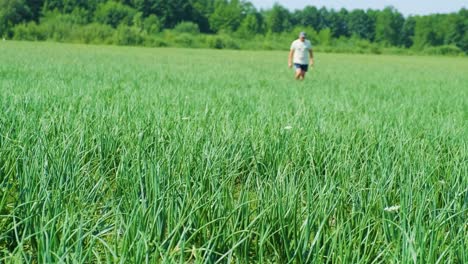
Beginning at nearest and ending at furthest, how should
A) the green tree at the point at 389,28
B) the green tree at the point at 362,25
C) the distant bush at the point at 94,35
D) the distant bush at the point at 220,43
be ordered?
the distant bush at the point at 94,35, the distant bush at the point at 220,43, the green tree at the point at 389,28, the green tree at the point at 362,25

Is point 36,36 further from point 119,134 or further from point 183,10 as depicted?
point 119,134

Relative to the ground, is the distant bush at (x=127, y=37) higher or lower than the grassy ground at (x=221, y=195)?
lower


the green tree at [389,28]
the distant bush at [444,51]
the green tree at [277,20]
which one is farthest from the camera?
the green tree at [389,28]

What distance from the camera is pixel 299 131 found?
346 centimetres

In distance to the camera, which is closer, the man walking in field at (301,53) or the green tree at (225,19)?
the man walking in field at (301,53)

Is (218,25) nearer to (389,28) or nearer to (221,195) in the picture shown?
(389,28)

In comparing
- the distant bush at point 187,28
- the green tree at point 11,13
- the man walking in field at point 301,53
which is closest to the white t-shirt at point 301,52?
the man walking in field at point 301,53

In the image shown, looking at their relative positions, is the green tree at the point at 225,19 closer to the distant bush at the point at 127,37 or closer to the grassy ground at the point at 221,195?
the distant bush at the point at 127,37

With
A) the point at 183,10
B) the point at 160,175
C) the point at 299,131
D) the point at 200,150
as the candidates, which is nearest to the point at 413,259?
the point at 160,175

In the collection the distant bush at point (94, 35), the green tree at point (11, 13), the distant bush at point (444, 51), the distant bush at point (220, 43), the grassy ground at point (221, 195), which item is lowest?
the distant bush at point (444, 51)

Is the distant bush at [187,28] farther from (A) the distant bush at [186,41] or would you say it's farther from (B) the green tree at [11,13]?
(B) the green tree at [11,13]

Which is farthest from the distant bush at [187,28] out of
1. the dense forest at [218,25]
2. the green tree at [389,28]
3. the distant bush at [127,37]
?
the green tree at [389,28]

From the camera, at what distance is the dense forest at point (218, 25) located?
2234 inches

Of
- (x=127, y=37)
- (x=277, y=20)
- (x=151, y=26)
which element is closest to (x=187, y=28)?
(x=151, y=26)
